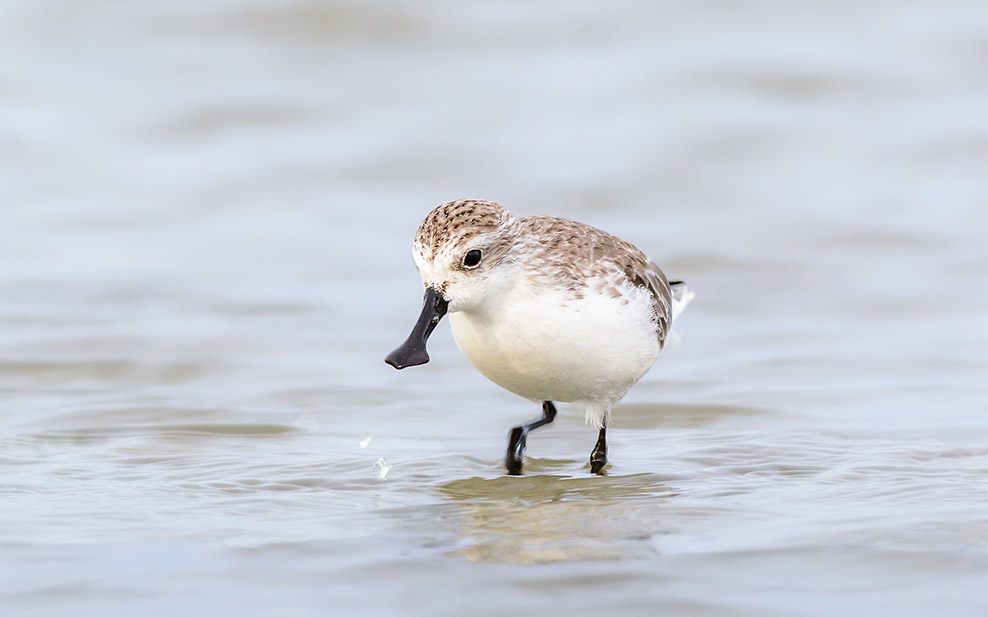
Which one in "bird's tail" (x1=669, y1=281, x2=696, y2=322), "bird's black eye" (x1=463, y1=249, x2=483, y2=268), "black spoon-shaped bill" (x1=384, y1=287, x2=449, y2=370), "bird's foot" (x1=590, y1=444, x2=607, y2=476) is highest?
"bird's tail" (x1=669, y1=281, x2=696, y2=322)

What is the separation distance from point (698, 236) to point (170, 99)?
6.59 meters

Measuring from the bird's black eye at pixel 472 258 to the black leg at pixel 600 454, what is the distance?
55.9 inches

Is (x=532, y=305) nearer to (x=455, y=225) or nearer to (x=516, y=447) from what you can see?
(x=455, y=225)

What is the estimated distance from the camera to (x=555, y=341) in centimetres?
632

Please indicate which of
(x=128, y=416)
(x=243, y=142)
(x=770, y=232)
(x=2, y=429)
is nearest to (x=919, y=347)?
(x=770, y=232)

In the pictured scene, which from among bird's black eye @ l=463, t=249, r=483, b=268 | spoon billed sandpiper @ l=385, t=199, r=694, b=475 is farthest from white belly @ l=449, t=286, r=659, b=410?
bird's black eye @ l=463, t=249, r=483, b=268

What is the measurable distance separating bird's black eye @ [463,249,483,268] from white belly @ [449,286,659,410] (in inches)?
10.1

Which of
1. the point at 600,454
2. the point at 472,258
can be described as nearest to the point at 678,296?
the point at 600,454

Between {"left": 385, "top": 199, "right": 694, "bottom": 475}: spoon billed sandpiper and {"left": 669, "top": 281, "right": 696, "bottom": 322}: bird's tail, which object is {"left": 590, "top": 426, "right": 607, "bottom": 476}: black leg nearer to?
{"left": 385, "top": 199, "right": 694, "bottom": 475}: spoon billed sandpiper

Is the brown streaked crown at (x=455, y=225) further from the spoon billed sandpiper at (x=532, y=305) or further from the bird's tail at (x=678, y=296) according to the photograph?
the bird's tail at (x=678, y=296)

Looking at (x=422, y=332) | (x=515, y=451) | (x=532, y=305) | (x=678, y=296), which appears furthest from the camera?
(x=678, y=296)

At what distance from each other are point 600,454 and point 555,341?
106cm

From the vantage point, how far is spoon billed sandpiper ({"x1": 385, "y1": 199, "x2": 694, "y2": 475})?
6.04m

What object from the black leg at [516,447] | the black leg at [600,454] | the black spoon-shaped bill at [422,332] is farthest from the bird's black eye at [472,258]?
the black leg at [600,454]
